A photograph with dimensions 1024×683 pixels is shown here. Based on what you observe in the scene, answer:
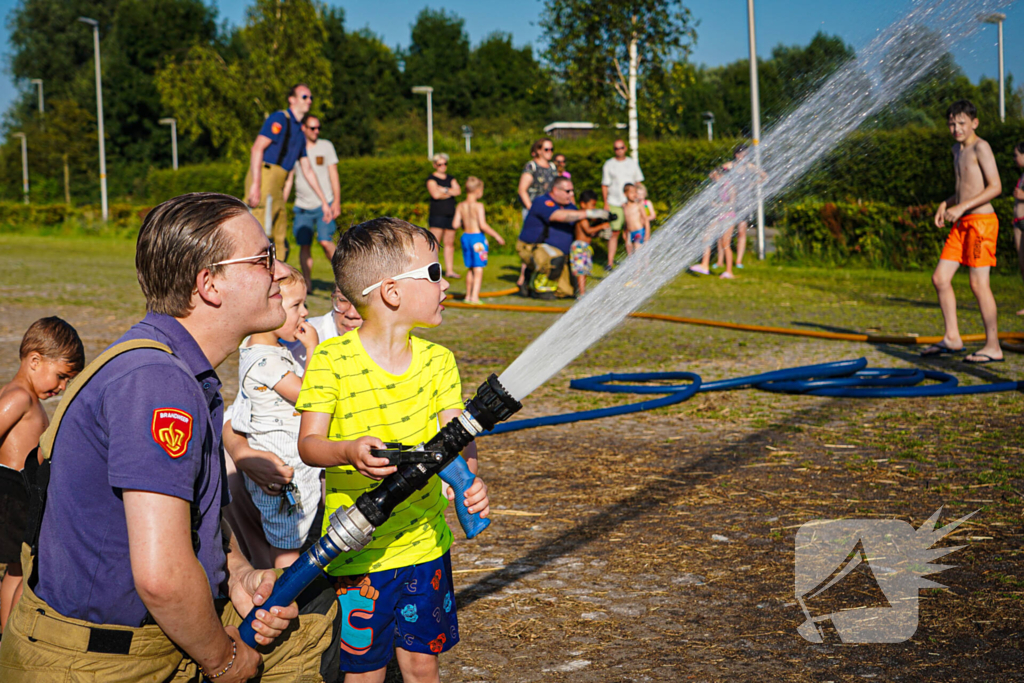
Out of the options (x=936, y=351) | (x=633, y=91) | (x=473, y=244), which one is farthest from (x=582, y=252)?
(x=633, y=91)

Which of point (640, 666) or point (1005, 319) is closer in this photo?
point (640, 666)

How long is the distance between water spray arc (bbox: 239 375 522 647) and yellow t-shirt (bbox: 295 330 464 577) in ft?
1.65

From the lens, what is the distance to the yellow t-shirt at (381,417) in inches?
117

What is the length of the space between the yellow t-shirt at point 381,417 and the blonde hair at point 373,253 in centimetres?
19

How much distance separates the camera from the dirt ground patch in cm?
352

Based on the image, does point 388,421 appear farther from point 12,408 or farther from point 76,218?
point 76,218

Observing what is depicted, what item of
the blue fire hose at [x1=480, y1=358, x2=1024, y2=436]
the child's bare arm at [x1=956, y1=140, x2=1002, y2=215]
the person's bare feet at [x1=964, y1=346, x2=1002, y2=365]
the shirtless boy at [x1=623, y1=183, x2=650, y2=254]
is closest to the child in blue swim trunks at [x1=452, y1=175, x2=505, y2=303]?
the shirtless boy at [x1=623, y1=183, x2=650, y2=254]

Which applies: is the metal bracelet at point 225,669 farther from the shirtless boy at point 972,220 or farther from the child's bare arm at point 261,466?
the shirtless boy at point 972,220

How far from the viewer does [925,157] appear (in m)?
23.8

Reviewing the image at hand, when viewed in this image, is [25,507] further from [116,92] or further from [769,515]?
[116,92]

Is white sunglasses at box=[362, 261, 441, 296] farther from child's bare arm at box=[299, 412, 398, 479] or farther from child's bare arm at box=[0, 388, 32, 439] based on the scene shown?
child's bare arm at box=[0, 388, 32, 439]

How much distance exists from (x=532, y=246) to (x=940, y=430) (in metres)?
9.96

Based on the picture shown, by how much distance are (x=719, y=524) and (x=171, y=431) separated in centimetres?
362

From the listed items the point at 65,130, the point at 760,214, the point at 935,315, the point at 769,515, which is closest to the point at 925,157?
the point at 760,214
